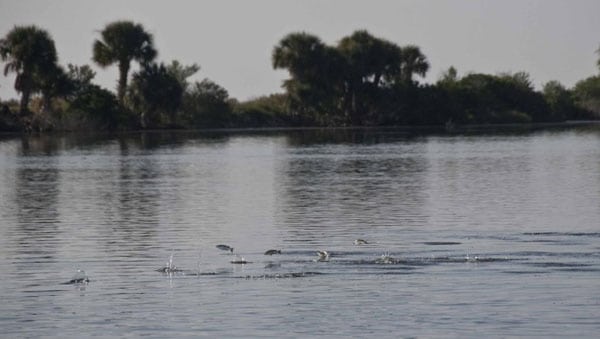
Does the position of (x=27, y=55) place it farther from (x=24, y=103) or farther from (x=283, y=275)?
(x=283, y=275)

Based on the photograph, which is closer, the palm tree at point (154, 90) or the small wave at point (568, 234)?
the small wave at point (568, 234)

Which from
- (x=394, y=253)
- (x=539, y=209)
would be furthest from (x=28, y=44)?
(x=394, y=253)

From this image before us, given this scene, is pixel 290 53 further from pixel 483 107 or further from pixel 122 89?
pixel 483 107

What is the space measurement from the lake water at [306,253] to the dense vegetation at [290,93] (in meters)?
52.1

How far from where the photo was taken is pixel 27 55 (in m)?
99.6

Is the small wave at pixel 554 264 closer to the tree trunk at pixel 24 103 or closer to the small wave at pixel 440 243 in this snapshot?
the small wave at pixel 440 243

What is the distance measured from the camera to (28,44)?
9969 centimetres

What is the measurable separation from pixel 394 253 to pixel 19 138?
240 feet

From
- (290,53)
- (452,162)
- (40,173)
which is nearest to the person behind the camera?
(40,173)

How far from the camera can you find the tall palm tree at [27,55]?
9969 centimetres

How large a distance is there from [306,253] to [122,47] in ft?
273

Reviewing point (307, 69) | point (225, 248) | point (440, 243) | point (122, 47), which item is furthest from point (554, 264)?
point (307, 69)

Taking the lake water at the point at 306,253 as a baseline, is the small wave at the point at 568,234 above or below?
above

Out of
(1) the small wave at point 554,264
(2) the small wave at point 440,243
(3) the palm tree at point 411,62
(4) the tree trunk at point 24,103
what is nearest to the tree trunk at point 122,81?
(4) the tree trunk at point 24,103
